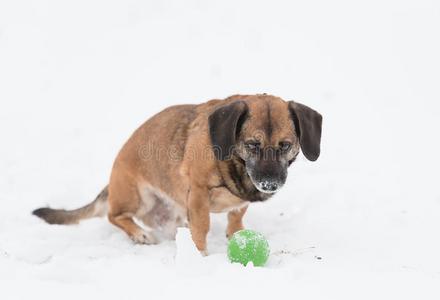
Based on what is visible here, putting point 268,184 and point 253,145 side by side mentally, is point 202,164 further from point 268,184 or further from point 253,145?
point 268,184

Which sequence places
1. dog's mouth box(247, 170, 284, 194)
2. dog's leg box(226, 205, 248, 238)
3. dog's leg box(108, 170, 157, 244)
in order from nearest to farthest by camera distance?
dog's mouth box(247, 170, 284, 194) → dog's leg box(226, 205, 248, 238) → dog's leg box(108, 170, 157, 244)

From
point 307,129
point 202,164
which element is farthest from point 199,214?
point 307,129

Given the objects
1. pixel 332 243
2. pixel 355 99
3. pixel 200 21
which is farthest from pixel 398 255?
pixel 200 21

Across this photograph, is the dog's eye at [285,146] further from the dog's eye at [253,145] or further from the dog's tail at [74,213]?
the dog's tail at [74,213]

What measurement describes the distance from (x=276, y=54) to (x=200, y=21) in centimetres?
229

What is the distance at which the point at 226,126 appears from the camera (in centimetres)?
442

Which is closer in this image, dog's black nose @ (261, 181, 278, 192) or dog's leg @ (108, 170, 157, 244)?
dog's black nose @ (261, 181, 278, 192)

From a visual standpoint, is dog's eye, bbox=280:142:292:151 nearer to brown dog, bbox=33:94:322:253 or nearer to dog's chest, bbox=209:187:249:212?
brown dog, bbox=33:94:322:253

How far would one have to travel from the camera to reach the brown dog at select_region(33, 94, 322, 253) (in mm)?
4395

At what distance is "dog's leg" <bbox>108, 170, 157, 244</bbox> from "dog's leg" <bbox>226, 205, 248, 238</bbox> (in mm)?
→ 776

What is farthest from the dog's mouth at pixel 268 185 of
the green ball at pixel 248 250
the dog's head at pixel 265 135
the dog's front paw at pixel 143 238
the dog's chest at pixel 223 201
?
the dog's front paw at pixel 143 238

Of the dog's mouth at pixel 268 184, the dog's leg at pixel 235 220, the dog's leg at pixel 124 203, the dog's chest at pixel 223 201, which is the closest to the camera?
the dog's mouth at pixel 268 184

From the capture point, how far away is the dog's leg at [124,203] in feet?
18.3

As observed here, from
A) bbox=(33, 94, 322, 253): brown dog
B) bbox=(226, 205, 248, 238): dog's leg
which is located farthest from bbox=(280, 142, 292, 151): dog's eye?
bbox=(226, 205, 248, 238): dog's leg
